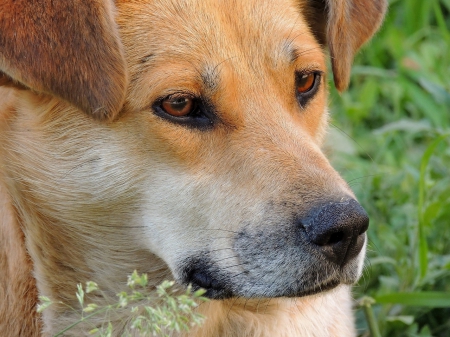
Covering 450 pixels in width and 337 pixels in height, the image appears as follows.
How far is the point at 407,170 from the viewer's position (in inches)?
187

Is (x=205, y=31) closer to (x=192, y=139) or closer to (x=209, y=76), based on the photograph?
(x=209, y=76)

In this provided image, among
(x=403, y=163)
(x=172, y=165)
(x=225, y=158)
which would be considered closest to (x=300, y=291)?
(x=225, y=158)

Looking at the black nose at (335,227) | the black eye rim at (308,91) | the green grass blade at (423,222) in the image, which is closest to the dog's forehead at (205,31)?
the black eye rim at (308,91)

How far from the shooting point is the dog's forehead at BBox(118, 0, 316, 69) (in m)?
3.22

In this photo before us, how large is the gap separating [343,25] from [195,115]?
0.95 m

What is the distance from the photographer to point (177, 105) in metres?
3.18

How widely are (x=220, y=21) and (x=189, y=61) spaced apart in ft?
0.75

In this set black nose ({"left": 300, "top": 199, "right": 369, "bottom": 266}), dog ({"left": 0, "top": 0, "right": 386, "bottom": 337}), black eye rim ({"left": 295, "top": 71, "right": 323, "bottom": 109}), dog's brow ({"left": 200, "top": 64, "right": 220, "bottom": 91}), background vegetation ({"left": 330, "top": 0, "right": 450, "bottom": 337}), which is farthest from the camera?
background vegetation ({"left": 330, "top": 0, "right": 450, "bottom": 337})

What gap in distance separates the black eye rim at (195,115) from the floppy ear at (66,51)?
0.51 ft

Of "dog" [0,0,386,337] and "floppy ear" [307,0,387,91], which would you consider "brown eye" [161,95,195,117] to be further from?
"floppy ear" [307,0,387,91]

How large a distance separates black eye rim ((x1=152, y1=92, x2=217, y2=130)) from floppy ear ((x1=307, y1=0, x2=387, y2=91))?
2.73 feet

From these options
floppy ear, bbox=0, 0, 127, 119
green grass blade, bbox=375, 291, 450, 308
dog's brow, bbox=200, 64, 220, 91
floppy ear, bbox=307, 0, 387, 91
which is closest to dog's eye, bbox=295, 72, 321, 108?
floppy ear, bbox=307, 0, 387, 91

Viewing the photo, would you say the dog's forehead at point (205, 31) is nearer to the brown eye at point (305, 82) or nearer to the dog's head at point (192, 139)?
the dog's head at point (192, 139)

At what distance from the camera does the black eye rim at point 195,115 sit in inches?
125
